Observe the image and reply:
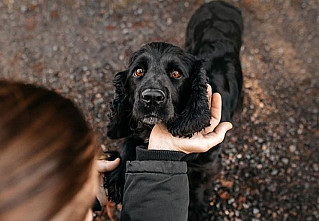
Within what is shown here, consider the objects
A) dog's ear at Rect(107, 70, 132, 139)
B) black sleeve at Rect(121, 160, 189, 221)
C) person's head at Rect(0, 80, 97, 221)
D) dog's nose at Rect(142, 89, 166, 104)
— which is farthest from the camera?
dog's ear at Rect(107, 70, 132, 139)

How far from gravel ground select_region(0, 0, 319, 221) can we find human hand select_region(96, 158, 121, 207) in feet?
1.88

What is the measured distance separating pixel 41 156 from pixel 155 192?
0.85 metres

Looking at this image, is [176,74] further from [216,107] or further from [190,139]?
[190,139]

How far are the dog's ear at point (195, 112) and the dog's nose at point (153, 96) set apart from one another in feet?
0.58

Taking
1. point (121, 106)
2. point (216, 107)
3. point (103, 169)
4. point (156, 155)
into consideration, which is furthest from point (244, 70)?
point (156, 155)

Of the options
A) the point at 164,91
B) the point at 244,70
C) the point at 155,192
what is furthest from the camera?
the point at 244,70

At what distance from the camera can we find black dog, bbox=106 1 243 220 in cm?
A: 237

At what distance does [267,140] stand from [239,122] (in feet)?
0.98

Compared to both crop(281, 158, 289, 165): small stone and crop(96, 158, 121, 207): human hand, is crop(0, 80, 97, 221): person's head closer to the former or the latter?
crop(96, 158, 121, 207): human hand

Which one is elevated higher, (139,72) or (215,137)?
(139,72)

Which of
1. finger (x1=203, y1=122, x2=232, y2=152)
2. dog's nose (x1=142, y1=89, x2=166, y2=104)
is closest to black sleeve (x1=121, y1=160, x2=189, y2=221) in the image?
finger (x1=203, y1=122, x2=232, y2=152)

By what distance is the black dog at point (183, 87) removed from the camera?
7.76ft

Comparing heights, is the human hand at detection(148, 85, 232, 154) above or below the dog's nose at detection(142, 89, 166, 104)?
below

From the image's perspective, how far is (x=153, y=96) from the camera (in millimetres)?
2275
